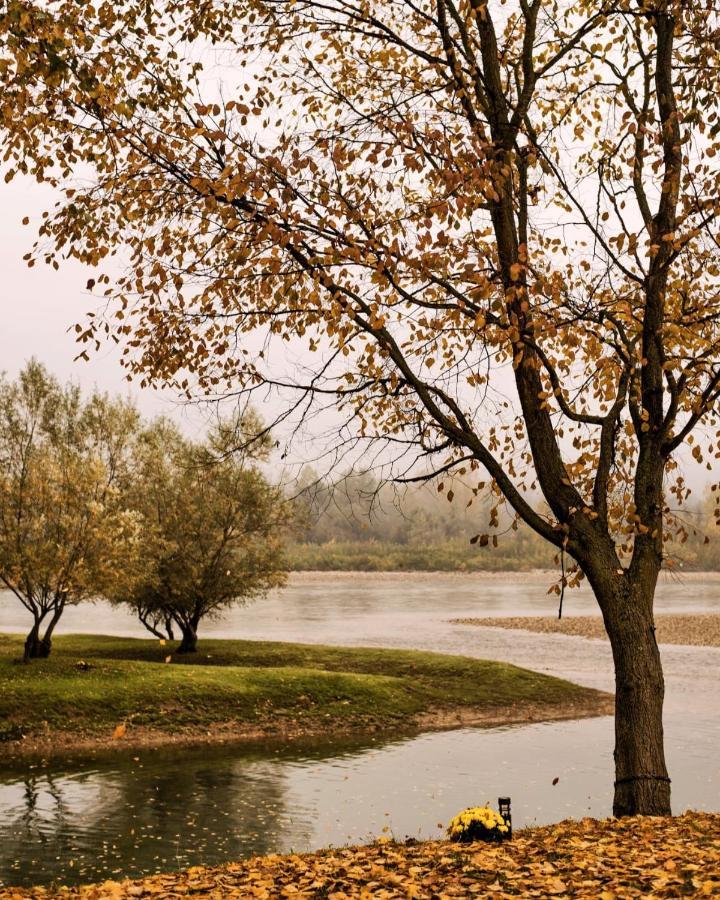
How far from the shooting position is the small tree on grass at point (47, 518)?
2792 centimetres

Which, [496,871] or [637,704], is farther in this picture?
[637,704]

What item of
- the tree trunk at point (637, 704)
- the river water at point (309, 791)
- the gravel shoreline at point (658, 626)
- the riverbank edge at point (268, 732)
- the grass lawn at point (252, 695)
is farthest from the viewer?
the gravel shoreline at point (658, 626)

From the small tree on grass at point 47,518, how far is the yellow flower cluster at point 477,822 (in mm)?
18617

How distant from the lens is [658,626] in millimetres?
50375

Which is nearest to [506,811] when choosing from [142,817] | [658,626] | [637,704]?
[637,704]

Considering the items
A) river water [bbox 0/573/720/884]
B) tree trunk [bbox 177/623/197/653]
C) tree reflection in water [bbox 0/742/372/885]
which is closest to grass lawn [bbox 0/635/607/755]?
tree trunk [bbox 177/623/197/653]

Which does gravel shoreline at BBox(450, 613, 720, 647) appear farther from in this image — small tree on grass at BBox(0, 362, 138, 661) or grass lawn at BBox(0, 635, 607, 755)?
small tree on grass at BBox(0, 362, 138, 661)

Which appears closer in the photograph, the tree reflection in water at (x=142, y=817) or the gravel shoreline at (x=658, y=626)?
the tree reflection in water at (x=142, y=817)

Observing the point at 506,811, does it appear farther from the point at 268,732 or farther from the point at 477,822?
the point at 268,732

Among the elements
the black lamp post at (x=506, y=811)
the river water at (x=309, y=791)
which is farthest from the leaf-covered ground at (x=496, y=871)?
the river water at (x=309, y=791)

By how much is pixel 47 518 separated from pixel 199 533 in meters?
7.12

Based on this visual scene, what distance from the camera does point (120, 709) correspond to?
25125mm

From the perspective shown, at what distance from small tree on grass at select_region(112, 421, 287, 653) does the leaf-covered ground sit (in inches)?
925

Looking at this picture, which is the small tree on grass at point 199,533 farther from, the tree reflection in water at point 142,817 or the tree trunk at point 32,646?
the tree reflection in water at point 142,817
